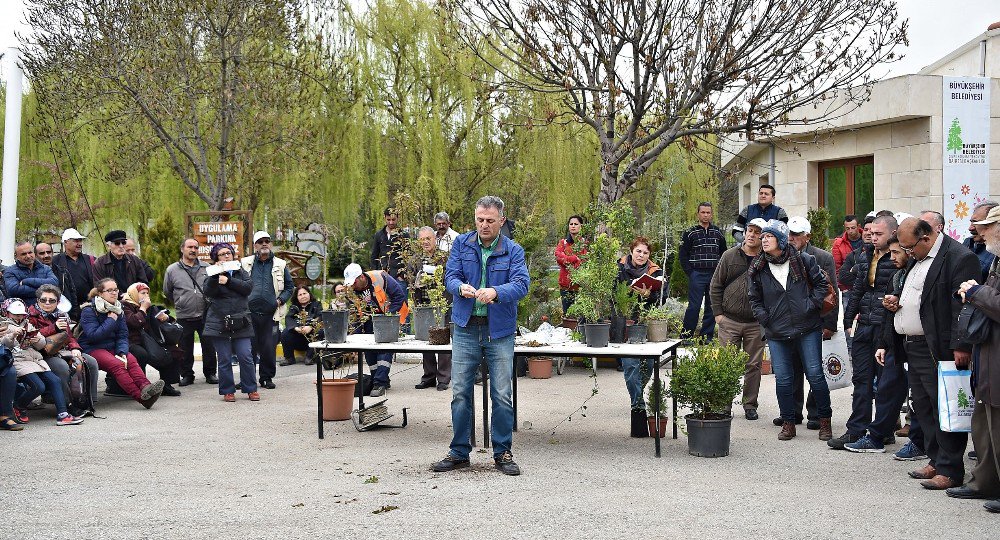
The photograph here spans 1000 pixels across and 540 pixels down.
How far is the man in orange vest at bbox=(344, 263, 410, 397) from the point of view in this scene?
10586mm

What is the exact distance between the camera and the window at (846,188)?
20672mm

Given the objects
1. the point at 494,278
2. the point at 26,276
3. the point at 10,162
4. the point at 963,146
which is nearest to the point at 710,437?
the point at 494,278

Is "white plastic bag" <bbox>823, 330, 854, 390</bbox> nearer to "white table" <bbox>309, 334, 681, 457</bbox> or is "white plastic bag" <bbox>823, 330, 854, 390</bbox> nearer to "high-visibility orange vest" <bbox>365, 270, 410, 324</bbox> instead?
"white table" <bbox>309, 334, 681, 457</bbox>

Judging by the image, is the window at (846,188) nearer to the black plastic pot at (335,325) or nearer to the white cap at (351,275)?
the white cap at (351,275)

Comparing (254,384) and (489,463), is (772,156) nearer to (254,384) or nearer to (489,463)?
(254,384)

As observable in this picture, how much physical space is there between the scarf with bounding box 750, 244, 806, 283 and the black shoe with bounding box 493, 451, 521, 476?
297 centimetres

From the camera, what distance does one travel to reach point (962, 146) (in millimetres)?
19062

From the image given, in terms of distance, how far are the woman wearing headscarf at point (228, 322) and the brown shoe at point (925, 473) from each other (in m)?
7.19

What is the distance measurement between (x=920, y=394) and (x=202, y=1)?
15086 millimetres

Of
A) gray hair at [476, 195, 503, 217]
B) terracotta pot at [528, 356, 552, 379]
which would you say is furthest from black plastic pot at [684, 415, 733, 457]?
terracotta pot at [528, 356, 552, 379]

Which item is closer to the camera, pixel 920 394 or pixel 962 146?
pixel 920 394

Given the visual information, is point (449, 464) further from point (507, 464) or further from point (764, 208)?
point (764, 208)

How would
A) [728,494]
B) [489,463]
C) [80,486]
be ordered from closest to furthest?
1. [728,494]
2. [80,486]
3. [489,463]

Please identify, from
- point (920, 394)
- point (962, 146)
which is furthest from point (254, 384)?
point (962, 146)
